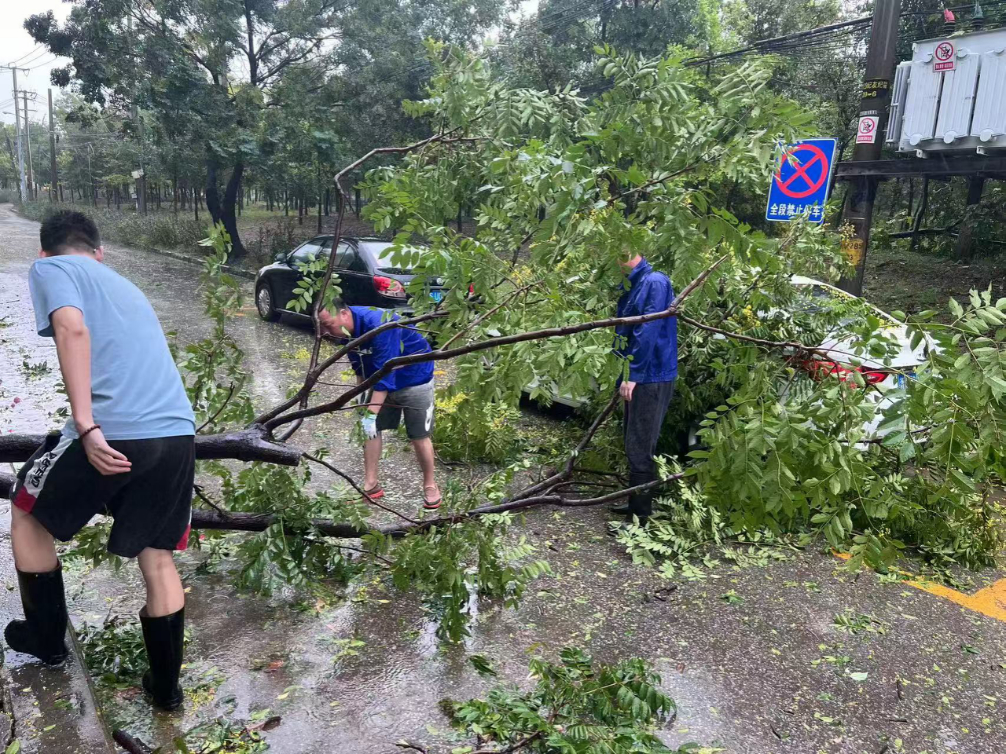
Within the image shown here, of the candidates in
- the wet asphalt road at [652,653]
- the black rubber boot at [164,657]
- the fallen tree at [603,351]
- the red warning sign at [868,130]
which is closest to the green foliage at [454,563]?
the fallen tree at [603,351]

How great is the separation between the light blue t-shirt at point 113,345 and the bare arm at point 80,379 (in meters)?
0.06

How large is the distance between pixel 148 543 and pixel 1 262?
22.2m

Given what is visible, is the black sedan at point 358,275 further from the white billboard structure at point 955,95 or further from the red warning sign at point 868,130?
the white billboard structure at point 955,95

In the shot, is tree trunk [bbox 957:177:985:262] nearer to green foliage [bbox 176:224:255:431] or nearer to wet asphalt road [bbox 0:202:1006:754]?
wet asphalt road [bbox 0:202:1006:754]

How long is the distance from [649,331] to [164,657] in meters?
3.17

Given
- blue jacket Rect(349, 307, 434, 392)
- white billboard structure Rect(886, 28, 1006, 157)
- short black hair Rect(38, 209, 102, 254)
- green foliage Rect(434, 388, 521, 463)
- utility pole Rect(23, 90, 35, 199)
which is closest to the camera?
short black hair Rect(38, 209, 102, 254)

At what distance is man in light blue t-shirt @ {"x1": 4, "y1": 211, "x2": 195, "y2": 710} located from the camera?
2576 millimetres

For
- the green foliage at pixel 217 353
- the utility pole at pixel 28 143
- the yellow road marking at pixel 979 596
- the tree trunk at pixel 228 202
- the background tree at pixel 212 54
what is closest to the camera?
the green foliage at pixel 217 353

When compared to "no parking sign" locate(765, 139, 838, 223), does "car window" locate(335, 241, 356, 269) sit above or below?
below

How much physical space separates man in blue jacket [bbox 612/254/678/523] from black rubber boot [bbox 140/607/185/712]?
9.12ft

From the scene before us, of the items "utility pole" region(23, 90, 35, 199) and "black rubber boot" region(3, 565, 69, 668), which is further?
"utility pole" region(23, 90, 35, 199)

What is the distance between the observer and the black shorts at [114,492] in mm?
2656

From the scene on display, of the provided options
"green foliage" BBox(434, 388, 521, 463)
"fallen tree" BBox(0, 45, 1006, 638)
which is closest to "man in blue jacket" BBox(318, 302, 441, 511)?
"fallen tree" BBox(0, 45, 1006, 638)

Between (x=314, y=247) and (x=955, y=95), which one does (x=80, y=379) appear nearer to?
(x=314, y=247)
